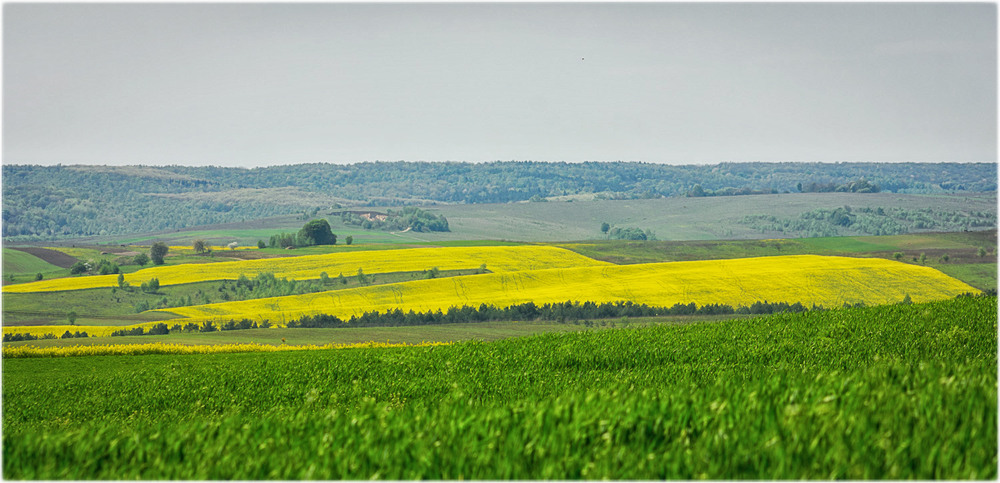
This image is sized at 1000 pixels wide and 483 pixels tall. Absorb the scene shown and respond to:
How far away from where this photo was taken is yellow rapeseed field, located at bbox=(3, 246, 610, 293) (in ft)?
266

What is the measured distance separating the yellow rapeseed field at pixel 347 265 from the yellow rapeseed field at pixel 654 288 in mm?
11272

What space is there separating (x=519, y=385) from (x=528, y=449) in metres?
6.76

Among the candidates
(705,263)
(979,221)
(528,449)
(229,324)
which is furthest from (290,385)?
(979,221)

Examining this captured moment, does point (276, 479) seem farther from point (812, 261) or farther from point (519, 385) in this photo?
point (812, 261)

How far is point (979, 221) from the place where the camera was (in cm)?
11600

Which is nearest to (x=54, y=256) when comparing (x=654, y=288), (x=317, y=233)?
(x=317, y=233)

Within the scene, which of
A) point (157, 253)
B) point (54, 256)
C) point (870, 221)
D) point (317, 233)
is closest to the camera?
point (157, 253)

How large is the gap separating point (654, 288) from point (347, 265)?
39.3 metres

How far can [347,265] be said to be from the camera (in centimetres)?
8794

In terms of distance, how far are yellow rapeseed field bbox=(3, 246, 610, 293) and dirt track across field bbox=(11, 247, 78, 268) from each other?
10275mm

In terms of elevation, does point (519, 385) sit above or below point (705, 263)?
above

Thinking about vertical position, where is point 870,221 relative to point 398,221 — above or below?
above

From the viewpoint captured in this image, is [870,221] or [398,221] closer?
[870,221]

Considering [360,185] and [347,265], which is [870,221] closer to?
[347,265]
